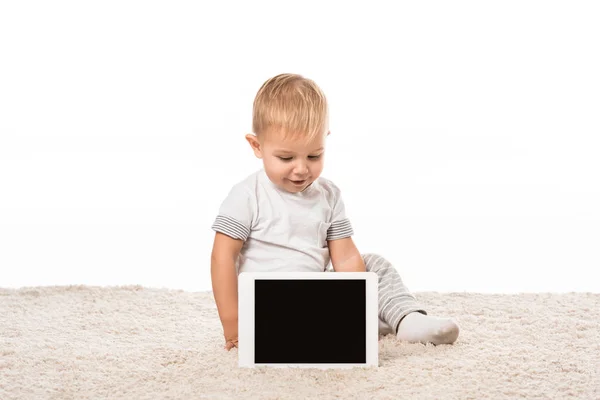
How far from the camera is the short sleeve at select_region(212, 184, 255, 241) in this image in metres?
1.47

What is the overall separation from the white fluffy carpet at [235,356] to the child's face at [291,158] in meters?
0.30

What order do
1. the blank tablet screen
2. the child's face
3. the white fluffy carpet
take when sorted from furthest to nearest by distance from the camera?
the child's face < the blank tablet screen < the white fluffy carpet

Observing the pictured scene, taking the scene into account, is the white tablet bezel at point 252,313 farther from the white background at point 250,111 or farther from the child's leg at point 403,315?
the white background at point 250,111

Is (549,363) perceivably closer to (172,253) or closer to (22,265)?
(172,253)

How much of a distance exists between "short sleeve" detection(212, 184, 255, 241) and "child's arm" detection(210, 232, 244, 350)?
0.6 inches

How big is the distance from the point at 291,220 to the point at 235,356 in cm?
28

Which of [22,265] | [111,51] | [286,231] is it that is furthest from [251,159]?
[286,231]

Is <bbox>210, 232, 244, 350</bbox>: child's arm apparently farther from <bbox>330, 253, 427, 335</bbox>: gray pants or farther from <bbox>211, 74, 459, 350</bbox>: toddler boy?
<bbox>330, 253, 427, 335</bbox>: gray pants

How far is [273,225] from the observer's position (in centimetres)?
151

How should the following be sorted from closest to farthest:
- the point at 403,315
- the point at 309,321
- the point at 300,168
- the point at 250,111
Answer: the point at 309,321, the point at 300,168, the point at 403,315, the point at 250,111

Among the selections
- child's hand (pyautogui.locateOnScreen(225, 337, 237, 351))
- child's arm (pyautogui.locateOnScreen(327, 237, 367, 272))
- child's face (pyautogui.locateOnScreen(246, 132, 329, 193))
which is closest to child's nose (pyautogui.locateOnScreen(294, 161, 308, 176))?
child's face (pyautogui.locateOnScreen(246, 132, 329, 193))

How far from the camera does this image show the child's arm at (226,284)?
1.44 metres

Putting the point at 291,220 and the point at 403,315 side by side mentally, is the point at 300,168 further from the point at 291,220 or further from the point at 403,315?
the point at 403,315

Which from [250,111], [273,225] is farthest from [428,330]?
[250,111]
